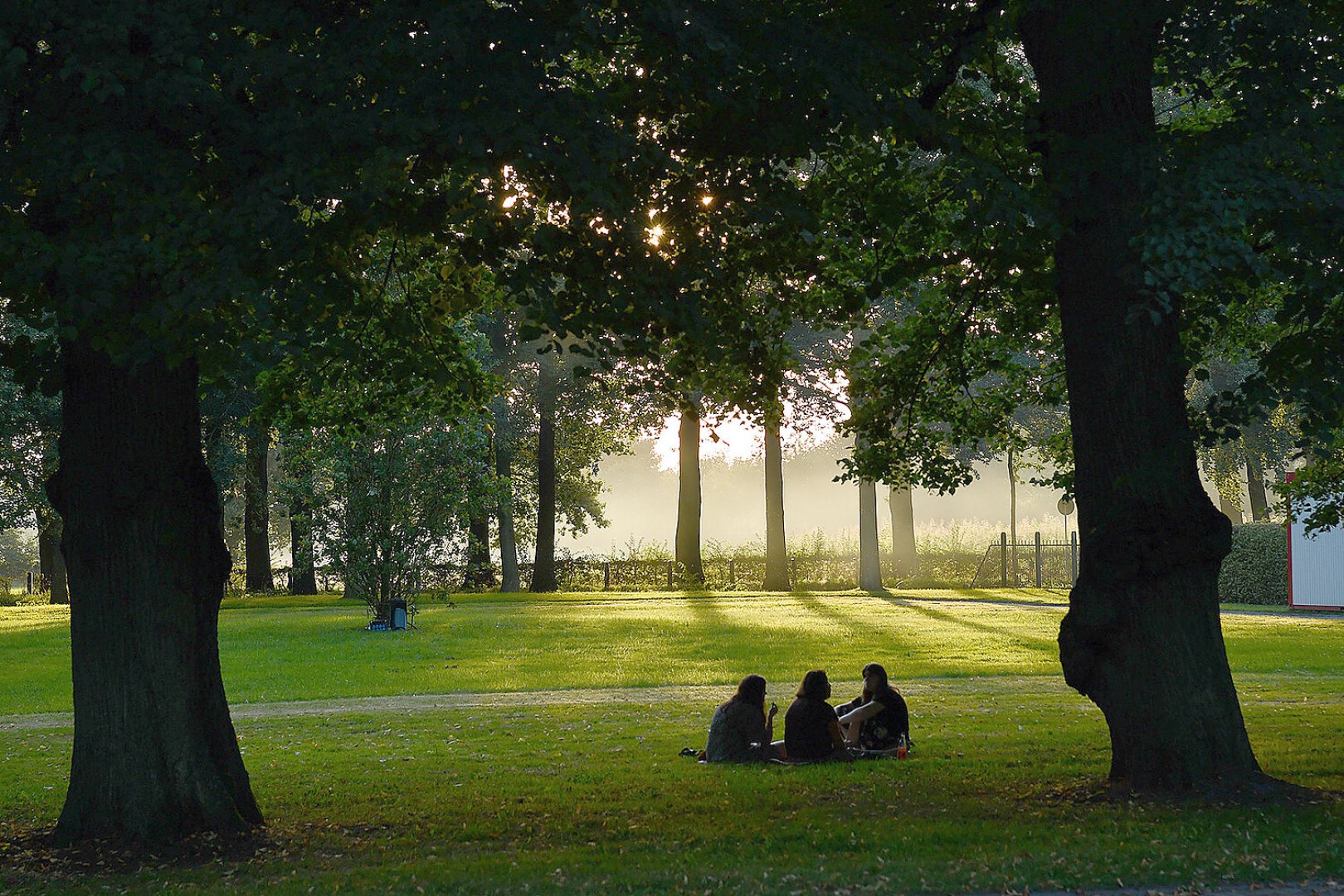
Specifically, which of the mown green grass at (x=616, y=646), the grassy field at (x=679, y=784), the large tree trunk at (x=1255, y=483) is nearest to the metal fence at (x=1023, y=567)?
the large tree trunk at (x=1255, y=483)

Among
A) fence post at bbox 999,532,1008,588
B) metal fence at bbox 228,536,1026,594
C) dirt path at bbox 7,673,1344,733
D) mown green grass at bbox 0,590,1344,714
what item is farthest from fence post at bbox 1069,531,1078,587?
dirt path at bbox 7,673,1344,733

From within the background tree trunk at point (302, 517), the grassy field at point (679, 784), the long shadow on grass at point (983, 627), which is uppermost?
the background tree trunk at point (302, 517)

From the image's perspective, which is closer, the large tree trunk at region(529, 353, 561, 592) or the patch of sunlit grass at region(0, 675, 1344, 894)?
the patch of sunlit grass at region(0, 675, 1344, 894)

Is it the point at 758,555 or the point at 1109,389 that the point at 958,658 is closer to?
the point at 1109,389

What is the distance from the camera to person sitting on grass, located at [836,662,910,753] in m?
12.6

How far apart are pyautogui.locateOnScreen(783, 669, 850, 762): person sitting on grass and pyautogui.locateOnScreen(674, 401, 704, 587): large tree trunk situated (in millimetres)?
A: 36243

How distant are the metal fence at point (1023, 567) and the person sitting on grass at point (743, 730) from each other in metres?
38.0

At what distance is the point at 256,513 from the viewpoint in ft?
149

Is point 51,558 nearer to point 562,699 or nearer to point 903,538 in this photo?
point 903,538

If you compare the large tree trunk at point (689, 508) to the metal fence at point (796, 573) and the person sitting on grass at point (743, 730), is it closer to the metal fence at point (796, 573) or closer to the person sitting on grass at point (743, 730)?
the metal fence at point (796, 573)

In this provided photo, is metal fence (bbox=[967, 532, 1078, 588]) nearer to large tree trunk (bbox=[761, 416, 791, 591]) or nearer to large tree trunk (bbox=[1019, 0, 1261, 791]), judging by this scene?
large tree trunk (bbox=[761, 416, 791, 591])

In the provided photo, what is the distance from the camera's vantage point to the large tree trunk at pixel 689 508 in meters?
49.4

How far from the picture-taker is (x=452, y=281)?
1180 cm

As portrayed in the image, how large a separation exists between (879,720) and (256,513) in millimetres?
36527
